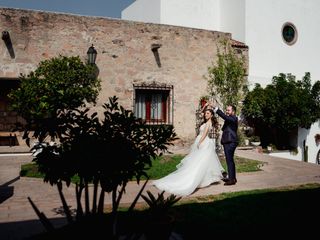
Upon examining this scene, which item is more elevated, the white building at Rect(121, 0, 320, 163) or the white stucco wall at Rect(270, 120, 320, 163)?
the white building at Rect(121, 0, 320, 163)

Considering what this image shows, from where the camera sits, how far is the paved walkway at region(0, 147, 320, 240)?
4570mm

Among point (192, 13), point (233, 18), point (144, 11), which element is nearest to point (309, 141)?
point (233, 18)

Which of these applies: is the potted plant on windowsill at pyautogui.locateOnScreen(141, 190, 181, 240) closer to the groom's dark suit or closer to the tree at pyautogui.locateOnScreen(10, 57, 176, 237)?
the tree at pyautogui.locateOnScreen(10, 57, 176, 237)

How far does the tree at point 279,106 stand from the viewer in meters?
14.0

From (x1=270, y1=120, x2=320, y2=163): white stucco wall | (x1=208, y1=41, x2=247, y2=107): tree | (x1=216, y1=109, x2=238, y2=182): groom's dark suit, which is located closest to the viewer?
(x1=216, y1=109, x2=238, y2=182): groom's dark suit

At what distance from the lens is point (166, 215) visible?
10.6 ft

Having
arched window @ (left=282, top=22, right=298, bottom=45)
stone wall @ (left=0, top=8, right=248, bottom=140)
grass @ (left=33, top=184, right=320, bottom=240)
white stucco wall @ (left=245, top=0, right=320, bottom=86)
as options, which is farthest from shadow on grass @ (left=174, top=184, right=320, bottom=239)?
arched window @ (left=282, top=22, right=298, bottom=45)

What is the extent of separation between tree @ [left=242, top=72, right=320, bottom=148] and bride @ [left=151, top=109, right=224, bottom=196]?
23.0ft

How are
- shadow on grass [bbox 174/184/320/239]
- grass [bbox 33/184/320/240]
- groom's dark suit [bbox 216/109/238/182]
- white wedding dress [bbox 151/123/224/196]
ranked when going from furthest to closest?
groom's dark suit [bbox 216/109/238/182], white wedding dress [bbox 151/123/224/196], shadow on grass [bbox 174/184/320/239], grass [bbox 33/184/320/240]

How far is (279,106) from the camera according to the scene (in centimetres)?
1398

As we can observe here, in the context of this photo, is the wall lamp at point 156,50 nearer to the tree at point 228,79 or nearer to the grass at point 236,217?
the tree at point 228,79

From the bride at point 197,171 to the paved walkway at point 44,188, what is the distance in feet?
0.57

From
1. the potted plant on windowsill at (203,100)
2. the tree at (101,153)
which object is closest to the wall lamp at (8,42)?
the potted plant on windowsill at (203,100)

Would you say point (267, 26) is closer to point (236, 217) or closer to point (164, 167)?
point (164, 167)
